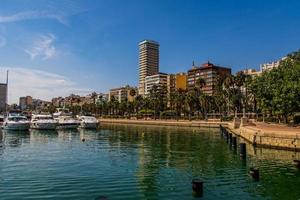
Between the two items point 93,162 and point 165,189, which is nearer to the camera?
point 165,189

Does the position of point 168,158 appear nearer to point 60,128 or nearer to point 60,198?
point 60,198

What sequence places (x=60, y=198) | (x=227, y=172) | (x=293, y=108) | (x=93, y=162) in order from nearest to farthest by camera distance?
(x=60, y=198), (x=227, y=172), (x=93, y=162), (x=293, y=108)

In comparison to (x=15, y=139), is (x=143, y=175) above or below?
below

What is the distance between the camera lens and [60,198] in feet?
68.2

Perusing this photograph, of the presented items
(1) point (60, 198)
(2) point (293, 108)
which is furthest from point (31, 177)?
(2) point (293, 108)

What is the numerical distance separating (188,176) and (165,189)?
4.80m

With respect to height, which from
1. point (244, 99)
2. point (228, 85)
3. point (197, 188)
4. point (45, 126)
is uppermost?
point (228, 85)

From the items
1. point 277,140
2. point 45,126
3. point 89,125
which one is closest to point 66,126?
point 89,125

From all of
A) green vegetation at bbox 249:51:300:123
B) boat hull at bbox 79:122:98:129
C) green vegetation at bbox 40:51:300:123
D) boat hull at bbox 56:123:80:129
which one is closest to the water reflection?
boat hull at bbox 56:123:80:129

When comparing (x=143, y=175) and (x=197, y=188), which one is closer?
(x=197, y=188)

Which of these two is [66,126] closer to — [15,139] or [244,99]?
[15,139]

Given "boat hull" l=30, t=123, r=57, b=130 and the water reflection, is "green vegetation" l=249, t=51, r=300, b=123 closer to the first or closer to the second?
the water reflection

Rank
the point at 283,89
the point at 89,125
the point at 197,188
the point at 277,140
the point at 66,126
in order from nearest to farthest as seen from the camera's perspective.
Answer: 1. the point at 197,188
2. the point at 277,140
3. the point at 283,89
4. the point at 66,126
5. the point at 89,125

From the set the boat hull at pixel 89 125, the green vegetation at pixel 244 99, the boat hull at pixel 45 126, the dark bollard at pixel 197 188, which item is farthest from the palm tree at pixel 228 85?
the dark bollard at pixel 197 188
